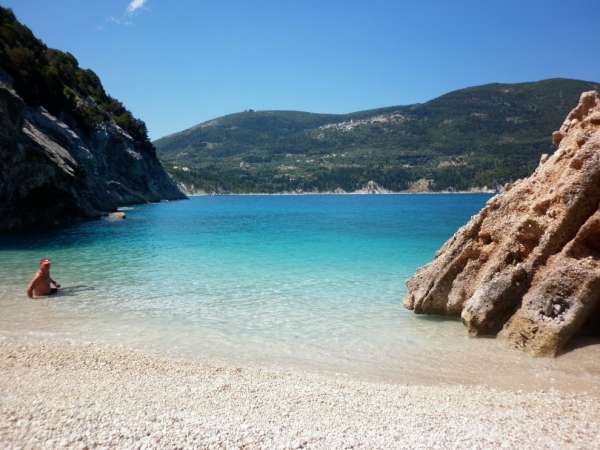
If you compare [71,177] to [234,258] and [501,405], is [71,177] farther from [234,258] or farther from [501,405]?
[501,405]

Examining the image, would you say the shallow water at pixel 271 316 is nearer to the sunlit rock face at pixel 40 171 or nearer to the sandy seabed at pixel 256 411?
the sandy seabed at pixel 256 411

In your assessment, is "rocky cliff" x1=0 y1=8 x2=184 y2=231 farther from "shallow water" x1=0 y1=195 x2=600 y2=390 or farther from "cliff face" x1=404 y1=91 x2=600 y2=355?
"cliff face" x1=404 y1=91 x2=600 y2=355

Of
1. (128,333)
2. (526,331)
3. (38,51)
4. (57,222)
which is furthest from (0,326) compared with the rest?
(38,51)

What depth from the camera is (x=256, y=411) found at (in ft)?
22.2

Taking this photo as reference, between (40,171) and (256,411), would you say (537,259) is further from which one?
(40,171)

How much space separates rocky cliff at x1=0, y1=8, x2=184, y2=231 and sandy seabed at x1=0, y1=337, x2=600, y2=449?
28494 millimetres

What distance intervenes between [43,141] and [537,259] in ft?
125

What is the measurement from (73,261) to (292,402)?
18.6m

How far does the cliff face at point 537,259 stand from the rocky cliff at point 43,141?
3085 cm

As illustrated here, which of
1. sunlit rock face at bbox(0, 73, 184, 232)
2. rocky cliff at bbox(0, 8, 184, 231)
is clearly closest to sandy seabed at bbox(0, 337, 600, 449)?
sunlit rock face at bbox(0, 73, 184, 232)

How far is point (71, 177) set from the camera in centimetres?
3847

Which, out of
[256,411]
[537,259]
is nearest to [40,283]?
[256,411]

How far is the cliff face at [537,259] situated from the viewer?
31.1 ft

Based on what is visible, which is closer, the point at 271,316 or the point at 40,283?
the point at 271,316
